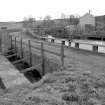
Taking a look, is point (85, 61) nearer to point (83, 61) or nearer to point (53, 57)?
point (83, 61)

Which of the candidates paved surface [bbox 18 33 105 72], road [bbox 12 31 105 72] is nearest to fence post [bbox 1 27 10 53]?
road [bbox 12 31 105 72]

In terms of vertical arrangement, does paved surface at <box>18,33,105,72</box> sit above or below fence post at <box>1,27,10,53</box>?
below

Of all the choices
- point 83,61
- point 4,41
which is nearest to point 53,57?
point 83,61

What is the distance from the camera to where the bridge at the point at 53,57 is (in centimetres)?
527

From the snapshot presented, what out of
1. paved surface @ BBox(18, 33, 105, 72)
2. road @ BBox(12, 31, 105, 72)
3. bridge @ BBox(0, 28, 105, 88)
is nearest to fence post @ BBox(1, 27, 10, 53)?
bridge @ BBox(0, 28, 105, 88)

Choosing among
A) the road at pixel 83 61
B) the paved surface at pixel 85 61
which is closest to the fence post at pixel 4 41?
the road at pixel 83 61

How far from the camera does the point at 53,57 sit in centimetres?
652

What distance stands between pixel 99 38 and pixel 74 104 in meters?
23.2

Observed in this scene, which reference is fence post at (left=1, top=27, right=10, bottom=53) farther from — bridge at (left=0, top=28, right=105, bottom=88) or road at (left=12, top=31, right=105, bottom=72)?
road at (left=12, top=31, right=105, bottom=72)

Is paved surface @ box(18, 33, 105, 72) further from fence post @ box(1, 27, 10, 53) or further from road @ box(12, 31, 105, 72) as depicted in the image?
fence post @ box(1, 27, 10, 53)

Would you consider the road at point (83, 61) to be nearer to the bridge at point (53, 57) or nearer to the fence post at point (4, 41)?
the bridge at point (53, 57)

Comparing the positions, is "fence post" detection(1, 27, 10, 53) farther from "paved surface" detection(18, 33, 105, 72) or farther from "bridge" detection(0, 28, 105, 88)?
"paved surface" detection(18, 33, 105, 72)

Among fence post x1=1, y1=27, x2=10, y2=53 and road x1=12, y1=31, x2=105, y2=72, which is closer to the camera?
road x1=12, y1=31, x2=105, y2=72

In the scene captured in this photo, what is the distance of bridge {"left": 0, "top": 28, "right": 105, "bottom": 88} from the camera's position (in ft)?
17.3
